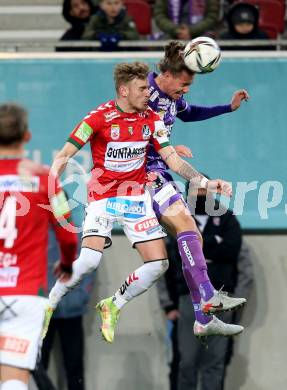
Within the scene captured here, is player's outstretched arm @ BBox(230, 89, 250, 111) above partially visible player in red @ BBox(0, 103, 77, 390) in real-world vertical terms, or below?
above

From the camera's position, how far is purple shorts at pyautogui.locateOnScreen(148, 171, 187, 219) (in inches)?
330

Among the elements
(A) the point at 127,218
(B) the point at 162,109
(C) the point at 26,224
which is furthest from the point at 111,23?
(C) the point at 26,224

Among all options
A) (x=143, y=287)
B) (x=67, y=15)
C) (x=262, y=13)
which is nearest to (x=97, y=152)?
(x=143, y=287)

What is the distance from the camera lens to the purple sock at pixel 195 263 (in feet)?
27.0

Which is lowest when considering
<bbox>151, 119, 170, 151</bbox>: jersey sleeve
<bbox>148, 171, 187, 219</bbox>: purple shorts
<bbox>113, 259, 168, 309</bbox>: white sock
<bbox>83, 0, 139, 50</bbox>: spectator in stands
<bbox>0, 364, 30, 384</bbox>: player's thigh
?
<bbox>113, 259, 168, 309</bbox>: white sock

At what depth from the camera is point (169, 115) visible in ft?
28.0

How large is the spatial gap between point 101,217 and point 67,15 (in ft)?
15.0

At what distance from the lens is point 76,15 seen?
40.2 ft

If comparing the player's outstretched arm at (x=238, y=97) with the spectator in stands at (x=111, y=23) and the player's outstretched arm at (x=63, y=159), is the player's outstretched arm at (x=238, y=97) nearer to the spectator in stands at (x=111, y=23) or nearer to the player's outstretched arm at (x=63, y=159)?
the player's outstretched arm at (x=63, y=159)

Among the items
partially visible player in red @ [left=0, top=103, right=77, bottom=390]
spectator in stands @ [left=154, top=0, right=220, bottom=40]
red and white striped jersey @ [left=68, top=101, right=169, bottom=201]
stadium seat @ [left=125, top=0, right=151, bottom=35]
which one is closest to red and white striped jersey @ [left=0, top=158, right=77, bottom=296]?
partially visible player in red @ [left=0, top=103, right=77, bottom=390]

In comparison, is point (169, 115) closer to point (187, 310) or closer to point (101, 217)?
point (101, 217)

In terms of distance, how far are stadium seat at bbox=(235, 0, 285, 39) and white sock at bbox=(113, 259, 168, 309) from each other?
17.2 ft

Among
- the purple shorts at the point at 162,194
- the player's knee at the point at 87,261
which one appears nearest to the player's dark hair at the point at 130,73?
the purple shorts at the point at 162,194

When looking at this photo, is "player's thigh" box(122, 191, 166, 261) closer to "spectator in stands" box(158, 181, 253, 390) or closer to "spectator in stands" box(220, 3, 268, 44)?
"spectator in stands" box(158, 181, 253, 390)
